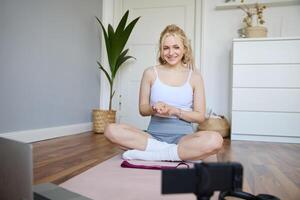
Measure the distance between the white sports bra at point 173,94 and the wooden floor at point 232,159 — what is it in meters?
0.43

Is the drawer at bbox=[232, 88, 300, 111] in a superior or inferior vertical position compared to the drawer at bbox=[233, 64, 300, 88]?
inferior

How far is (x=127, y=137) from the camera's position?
1537mm

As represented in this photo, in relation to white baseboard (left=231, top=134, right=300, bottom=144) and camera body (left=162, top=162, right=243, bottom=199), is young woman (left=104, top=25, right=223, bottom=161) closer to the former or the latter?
camera body (left=162, top=162, right=243, bottom=199)

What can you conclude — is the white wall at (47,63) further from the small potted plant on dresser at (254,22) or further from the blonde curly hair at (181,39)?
the small potted plant on dresser at (254,22)

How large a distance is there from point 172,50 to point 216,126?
159 centimetres

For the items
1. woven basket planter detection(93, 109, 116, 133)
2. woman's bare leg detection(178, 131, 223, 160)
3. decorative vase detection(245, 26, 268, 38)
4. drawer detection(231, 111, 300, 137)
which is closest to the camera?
woman's bare leg detection(178, 131, 223, 160)

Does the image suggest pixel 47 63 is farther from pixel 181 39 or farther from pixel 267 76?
pixel 267 76

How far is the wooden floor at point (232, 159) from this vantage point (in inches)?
46.4

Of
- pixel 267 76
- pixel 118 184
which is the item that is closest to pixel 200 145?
pixel 118 184

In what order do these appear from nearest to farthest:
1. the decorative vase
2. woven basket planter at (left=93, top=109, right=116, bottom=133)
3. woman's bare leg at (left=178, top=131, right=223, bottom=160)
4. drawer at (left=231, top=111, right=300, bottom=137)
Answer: woman's bare leg at (left=178, top=131, right=223, bottom=160), drawer at (left=231, top=111, right=300, bottom=137), the decorative vase, woven basket planter at (left=93, top=109, right=116, bottom=133)

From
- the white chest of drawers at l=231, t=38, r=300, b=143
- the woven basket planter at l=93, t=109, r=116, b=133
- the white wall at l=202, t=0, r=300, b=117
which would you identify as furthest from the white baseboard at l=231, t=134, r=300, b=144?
the woven basket planter at l=93, t=109, r=116, b=133

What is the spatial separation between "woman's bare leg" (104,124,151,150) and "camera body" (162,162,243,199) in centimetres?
119

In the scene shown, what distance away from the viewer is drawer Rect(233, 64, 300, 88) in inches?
107

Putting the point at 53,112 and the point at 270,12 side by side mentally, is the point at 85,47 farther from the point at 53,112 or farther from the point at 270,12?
the point at 270,12
